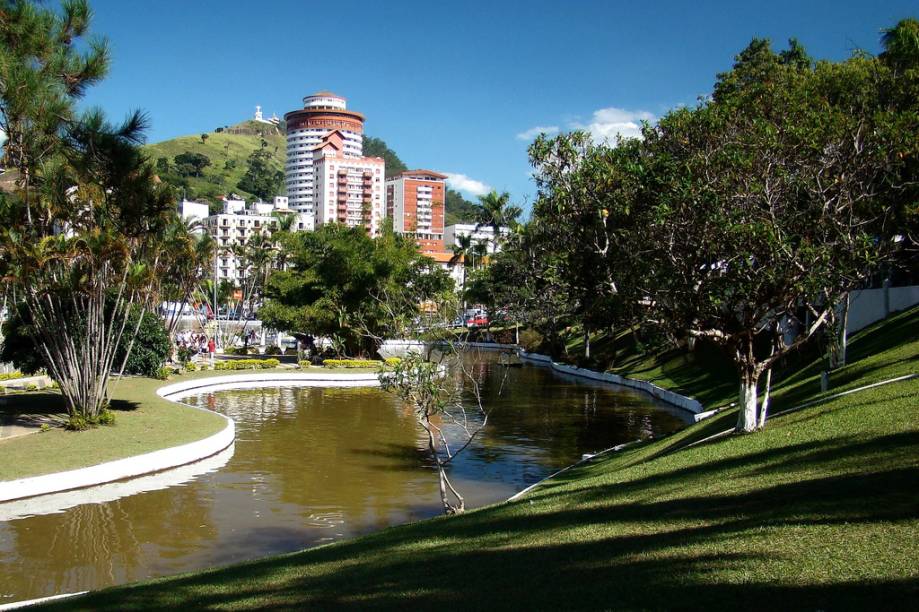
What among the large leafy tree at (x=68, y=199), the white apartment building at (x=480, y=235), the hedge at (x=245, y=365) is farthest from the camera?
the white apartment building at (x=480, y=235)

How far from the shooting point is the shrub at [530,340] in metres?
67.7

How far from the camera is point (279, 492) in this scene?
18.3 m

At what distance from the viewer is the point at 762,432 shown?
1472 centimetres

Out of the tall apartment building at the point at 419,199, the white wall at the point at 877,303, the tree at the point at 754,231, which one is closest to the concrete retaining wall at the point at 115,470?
the tree at the point at 754,231

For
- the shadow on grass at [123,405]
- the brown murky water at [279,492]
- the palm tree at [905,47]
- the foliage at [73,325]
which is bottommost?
the brown murky water at [279,492]

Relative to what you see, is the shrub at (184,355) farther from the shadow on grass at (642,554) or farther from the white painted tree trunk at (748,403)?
the white painted tree trunk at (748,403)

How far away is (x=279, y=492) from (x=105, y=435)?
238 inches

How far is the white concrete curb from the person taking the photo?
3195cm

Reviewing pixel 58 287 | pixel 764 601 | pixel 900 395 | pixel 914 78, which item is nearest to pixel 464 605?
pixel 764 601

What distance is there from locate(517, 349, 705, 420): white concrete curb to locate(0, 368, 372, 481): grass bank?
11.4 meters

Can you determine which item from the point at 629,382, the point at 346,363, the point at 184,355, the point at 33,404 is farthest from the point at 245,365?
the point at 629,382

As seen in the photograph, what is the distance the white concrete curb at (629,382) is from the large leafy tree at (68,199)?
44.0 ft

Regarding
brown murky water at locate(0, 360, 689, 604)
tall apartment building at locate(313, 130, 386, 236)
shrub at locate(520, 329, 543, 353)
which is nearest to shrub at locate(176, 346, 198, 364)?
brown murky water at locate(0, 360, 689, 604)

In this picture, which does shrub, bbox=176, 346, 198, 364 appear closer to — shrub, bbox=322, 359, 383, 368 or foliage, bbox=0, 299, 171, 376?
shrub, bbox=322, 359, 383, 368
